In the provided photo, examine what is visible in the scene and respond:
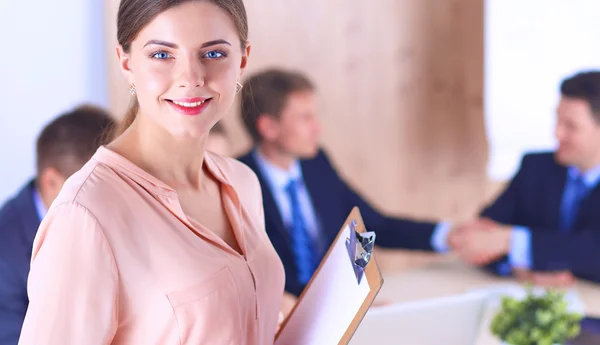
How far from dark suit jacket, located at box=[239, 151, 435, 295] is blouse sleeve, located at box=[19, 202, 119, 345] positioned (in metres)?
1.93

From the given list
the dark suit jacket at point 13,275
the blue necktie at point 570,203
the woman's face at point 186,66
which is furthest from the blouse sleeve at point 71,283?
the blue necktie at point 570,203

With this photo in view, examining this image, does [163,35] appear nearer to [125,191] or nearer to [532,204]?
[125,191]

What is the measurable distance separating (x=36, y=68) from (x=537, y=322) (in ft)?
6.91

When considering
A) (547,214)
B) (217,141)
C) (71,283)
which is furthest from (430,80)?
(71,283)

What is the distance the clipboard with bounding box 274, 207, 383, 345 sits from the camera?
0.99 m

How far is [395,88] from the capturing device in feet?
14.1

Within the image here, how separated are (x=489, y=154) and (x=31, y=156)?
286 centimetres

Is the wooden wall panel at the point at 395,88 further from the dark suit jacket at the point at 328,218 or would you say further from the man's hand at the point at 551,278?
the man's hand at the point at 551,278

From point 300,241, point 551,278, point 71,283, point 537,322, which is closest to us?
point 71,283

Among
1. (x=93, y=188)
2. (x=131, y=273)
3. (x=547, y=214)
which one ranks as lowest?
(x=547, y=214)

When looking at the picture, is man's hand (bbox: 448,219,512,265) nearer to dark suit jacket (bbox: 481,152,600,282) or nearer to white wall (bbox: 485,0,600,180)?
dark suit jacket (bbox: 481,152,600,282)

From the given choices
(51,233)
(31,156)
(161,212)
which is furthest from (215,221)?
(31,156)

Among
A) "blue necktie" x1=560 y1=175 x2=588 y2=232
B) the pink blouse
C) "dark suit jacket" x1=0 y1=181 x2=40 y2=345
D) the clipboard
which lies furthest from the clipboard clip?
"blue necktie" x1=560 y1=175 x2=588 y2=232

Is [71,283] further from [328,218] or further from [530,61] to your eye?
[530,61]
